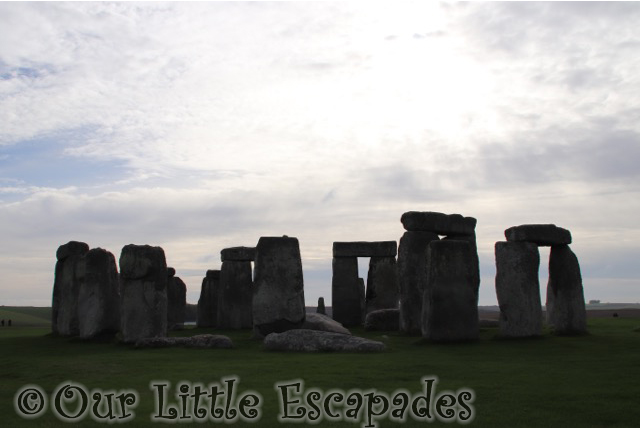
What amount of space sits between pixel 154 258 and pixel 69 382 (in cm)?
659

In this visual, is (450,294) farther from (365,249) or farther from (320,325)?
(365,249)

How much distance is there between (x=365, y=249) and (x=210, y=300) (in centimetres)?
622

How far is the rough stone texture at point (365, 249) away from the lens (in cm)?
2656

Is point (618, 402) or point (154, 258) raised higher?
point (154, 258)

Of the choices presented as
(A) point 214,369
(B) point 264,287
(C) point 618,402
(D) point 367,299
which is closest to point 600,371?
(C) point 618,402

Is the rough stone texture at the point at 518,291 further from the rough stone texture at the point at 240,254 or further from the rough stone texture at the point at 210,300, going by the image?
the rough stone texture at the point at 210,300

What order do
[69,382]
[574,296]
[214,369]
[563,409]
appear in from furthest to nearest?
[574,296] → [214,369] → [69,382] → [563,409]

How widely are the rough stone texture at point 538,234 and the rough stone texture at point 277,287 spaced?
5.43 metres

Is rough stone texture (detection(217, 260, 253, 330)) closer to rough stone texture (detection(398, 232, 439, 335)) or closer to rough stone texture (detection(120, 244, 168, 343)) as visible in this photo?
rough stone texture (detection(398, 232, 439, 335))

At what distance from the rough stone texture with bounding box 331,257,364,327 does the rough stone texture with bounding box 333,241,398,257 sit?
31 centimetres

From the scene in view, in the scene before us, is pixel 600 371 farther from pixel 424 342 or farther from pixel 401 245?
pixel 401 245

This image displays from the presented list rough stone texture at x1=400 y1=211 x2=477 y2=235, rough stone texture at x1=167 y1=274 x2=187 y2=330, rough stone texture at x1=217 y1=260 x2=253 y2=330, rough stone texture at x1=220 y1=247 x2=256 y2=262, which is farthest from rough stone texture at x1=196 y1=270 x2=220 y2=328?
rough stone texture at x1=400 y1=211 x2=477 y2=235

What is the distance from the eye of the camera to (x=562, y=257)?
18.8m
